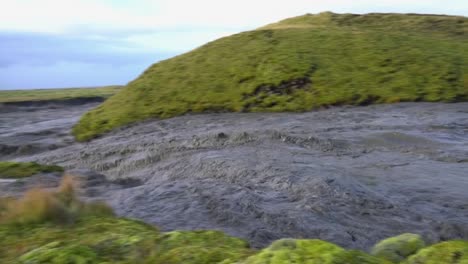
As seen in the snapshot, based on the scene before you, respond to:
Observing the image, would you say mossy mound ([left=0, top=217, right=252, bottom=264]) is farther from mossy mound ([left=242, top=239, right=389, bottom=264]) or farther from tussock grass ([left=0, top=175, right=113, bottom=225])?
mossy mound ([left=242, top=239, right=389, bottom=264])

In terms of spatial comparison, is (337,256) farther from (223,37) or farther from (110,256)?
(223,37)

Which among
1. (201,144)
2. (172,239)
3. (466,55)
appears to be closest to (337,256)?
(172,239)

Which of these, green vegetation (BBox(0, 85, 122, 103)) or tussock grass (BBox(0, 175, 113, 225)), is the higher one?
tussock grass (BBox(0, 175, 113, 225))

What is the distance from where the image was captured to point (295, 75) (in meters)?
32.8

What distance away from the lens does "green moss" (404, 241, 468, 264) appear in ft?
20.8

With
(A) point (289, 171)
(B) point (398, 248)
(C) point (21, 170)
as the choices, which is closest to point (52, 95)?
(C) point (21, 170)

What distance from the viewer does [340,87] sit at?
31.3m

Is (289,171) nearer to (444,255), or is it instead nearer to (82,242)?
(82,242)

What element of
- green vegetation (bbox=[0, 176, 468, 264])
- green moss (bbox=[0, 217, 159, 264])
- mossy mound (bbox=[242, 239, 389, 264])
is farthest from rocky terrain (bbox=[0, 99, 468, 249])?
mossy mound (bbox=[242, 239, 389, 264])

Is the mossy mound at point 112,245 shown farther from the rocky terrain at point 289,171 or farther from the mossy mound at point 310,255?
the rocky terrain at point 289,171

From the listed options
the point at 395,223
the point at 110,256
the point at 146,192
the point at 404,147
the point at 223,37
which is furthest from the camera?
the point at 223,37

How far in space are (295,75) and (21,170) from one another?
1772 cm

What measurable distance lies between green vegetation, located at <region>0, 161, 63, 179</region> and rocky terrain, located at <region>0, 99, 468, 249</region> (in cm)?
139

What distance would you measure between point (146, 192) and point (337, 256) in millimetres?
9448
